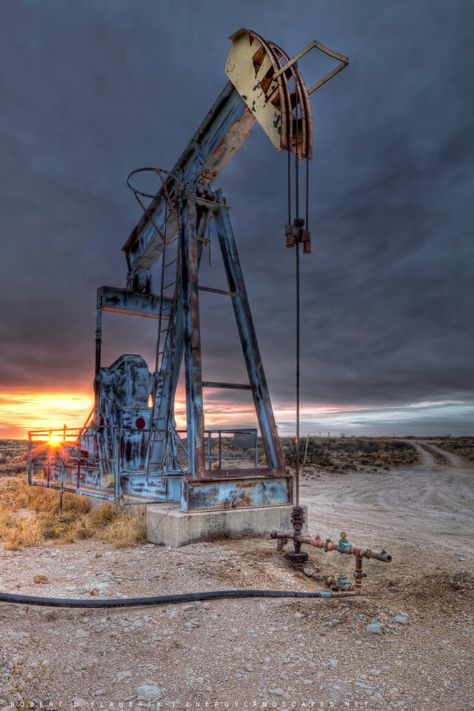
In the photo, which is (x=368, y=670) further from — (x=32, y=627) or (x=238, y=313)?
(x=238, y=313)

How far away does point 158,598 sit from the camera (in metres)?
4.41

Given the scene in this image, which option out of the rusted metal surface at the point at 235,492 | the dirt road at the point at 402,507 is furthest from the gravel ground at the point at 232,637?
the dirt road at the point at 402,507

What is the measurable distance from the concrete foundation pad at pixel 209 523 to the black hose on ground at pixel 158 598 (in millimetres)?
1814

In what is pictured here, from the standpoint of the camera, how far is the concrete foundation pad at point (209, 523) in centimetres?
648

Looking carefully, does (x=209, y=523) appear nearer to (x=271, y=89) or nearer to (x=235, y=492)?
(x=235, y=492)

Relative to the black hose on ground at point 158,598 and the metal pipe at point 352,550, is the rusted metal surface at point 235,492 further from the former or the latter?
the black hose on ground at point 158,598

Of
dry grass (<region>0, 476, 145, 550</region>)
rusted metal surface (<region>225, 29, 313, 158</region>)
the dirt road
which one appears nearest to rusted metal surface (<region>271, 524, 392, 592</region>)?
the dirt road

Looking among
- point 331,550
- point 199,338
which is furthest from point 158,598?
point 199,338

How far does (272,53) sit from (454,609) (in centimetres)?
659

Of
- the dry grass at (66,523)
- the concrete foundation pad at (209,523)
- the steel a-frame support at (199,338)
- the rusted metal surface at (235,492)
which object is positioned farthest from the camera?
the steel a-frame support at (199,338)

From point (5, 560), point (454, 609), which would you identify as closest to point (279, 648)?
point (454, 609)

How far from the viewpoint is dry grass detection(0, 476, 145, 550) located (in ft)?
23.1

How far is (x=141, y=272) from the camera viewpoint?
37.3ft

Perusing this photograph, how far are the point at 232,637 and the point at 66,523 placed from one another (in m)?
5.36
